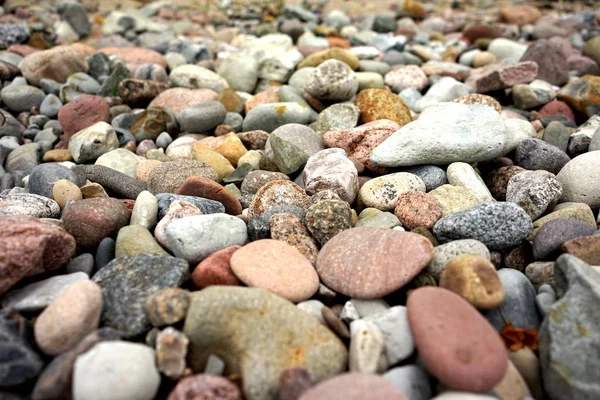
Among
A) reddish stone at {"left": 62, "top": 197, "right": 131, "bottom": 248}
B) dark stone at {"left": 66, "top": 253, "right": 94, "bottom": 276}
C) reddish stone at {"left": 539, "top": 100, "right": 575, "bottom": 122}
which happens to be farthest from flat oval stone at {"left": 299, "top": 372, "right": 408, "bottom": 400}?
reddish stone at {"left": 539, "top": 100, "right": 575, "bottom": 122}

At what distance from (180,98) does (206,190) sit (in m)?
1.98

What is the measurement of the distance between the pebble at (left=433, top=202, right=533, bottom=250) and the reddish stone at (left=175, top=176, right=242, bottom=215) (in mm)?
1467

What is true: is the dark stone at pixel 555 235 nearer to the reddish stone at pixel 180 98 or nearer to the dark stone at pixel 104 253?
the dark stone at pixel 104 253

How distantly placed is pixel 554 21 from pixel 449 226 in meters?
7.64

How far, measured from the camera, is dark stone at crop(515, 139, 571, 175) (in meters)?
3.37

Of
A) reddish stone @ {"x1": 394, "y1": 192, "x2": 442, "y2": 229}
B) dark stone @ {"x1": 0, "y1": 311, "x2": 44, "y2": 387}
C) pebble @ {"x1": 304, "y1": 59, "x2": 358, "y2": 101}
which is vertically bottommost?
dark stone @ {"x1": 0, "y1": 311, "x2": 44, "y2": 387}

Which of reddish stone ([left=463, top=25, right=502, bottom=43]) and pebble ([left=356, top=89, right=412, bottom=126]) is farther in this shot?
reddish stone ([left=463, top=25, right=502, bottom=43])

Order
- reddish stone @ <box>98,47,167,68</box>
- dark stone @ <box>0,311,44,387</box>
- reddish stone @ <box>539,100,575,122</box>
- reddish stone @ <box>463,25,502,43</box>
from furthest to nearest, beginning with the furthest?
1. reddish stone @ <box>463,25,502,43</box>
2. reddish stone @ <box>98,47,167,68</box>
3. reddish stone @ <box>539,100,575,122</box>
4. dark stone @ <box>0,311,44,387</box>

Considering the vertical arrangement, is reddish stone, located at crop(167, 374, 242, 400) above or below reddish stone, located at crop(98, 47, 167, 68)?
below

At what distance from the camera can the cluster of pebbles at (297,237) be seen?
6.16 feet

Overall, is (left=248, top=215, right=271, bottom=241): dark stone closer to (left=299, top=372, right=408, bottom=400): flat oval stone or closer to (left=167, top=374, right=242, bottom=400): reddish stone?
(left=167, top=374, right=242, bottom=400): reddish stone

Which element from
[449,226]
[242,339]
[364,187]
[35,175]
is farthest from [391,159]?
[35,175]

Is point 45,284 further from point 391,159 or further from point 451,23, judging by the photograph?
point 451,23

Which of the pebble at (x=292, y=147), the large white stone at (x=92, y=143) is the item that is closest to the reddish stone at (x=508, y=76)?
the pebble at (x=292, y=147)
